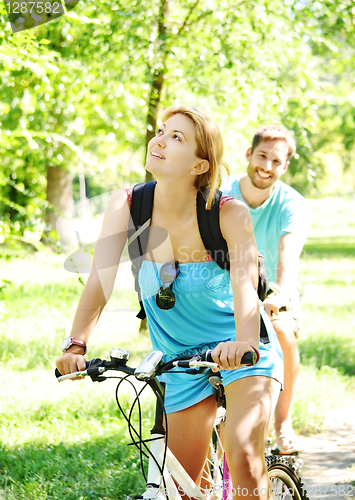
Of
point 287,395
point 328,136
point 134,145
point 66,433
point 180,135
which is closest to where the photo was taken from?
point 180,135

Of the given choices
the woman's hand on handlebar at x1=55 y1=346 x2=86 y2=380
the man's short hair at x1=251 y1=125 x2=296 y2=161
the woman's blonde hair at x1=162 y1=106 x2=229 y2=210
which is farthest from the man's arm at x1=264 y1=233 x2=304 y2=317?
the woman's hand on handlebar at x1=55 y1=346 x2=86 y2=380

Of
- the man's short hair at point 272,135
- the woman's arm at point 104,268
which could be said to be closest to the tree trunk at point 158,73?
the man's short hair at point 272,135

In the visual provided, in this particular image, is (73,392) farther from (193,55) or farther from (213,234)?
(193,55)

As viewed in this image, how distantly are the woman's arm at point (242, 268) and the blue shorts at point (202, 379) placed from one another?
19cm

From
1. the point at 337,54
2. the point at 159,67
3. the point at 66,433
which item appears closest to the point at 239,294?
the point at 66,433

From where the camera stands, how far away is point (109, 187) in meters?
57.2

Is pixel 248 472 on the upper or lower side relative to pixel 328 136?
lower

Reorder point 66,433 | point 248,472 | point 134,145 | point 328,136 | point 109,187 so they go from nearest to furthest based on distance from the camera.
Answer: point 248,472
point 66,433
point 134,145
point 328,136
point 109,187

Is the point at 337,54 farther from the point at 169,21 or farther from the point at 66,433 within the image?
the point at 66,433

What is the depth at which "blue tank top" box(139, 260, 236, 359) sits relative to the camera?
8.16 feet

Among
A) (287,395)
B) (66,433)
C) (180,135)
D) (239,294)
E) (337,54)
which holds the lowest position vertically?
(66,433)

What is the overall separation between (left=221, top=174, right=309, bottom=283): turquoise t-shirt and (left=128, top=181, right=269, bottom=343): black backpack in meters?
1.45

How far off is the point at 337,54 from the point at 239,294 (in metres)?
5.46

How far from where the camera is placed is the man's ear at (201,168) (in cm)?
254
